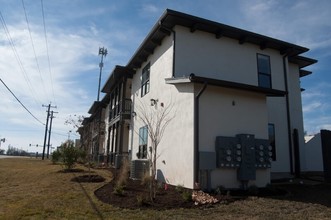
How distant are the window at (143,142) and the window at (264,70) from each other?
6.51 m

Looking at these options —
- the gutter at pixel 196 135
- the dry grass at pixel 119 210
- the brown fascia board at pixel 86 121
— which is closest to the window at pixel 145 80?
the gutter at pixel 196 135

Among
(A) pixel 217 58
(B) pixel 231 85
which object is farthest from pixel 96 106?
(B) pixel 231 85

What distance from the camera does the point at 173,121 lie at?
43.4ft

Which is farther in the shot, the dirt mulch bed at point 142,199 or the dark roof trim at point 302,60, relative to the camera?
the dark roof trim at point 302,60

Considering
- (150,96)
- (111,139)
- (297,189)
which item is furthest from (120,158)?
(297,189)

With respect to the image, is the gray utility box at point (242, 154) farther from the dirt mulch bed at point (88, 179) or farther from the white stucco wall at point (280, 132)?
the dirt mulch bed at point (88, 179)

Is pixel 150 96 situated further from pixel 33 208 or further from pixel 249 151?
pixel 33 208

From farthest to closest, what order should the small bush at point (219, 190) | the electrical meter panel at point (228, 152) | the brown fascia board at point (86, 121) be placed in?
the brown fascia board at point (86, 121), the electrical meter panel at point (228, 152), the small bush at point (219, 190)

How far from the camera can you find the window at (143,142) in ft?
55.4

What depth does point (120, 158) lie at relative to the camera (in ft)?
66.5

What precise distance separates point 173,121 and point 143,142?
180 inches

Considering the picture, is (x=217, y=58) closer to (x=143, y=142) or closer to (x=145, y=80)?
(x=145, y=80)

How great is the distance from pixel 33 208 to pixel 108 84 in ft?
60.1

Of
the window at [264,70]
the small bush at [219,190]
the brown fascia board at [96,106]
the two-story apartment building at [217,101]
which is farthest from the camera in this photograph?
the brown fascia board at [96,106]
